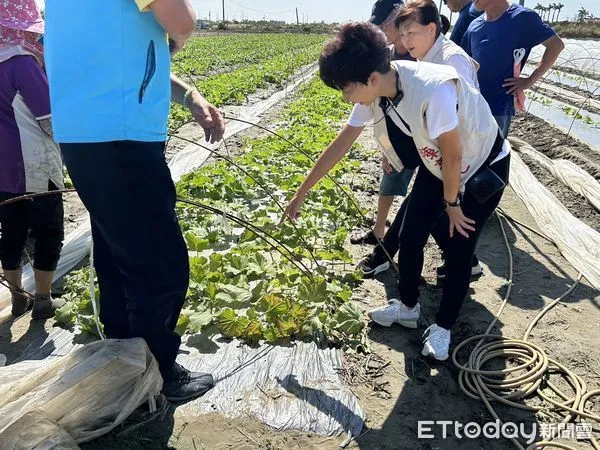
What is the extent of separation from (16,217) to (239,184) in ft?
8.07

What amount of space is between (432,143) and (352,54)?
0.55 m

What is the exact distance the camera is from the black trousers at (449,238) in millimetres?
2480

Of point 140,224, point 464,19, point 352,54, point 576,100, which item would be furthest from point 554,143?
point 140,224

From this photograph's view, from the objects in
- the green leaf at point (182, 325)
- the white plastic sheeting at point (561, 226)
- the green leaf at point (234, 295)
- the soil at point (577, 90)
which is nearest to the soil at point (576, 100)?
the soil at point (577, 90)

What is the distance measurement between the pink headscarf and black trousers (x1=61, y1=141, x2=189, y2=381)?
103cm

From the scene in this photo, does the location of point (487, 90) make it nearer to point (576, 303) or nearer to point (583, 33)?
point (576, 303)

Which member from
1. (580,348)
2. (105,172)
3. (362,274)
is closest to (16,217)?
(105,172)

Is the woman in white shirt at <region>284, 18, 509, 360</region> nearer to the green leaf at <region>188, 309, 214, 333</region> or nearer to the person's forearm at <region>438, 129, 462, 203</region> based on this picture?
the person's forearm at <region>438, 129, 462, 203</region>

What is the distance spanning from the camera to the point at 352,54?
2041mm

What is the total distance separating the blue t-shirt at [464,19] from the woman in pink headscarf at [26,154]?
336cm

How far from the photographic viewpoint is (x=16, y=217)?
2.68 metres

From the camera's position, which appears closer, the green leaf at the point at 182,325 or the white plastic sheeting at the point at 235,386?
the white plastic sheeting at the point at 235,386

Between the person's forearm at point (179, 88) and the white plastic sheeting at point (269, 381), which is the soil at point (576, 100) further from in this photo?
the person's forearm at point (179, 88)

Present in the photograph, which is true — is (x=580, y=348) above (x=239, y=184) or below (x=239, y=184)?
below
